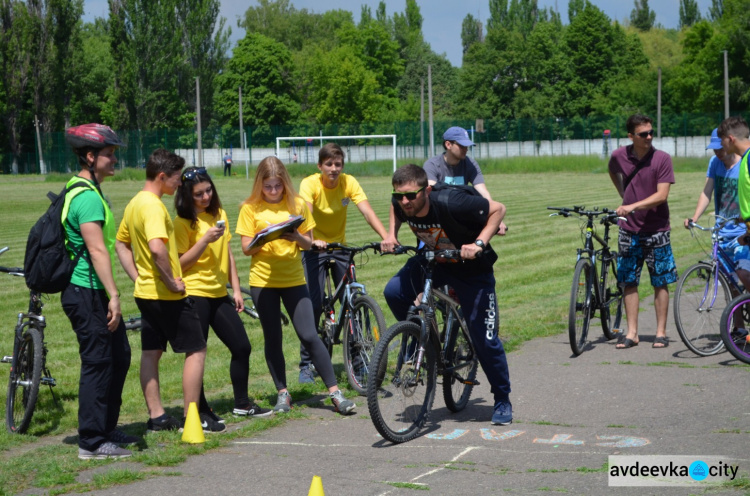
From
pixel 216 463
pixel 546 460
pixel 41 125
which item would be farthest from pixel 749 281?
pixel 41 125

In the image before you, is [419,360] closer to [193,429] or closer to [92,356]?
[193,429]

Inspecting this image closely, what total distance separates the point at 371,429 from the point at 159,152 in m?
2.22

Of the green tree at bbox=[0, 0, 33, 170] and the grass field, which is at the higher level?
the green tree at bbox=[0, 0, 33, 170]

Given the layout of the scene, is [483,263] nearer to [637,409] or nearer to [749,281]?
[637,409]

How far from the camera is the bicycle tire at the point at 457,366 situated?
6.41 metres

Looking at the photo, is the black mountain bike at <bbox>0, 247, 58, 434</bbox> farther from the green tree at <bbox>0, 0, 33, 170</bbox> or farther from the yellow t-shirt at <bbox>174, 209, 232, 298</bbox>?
the green tree at <bbox>0, 0, 33, 170</bbox>

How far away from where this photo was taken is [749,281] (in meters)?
8.16

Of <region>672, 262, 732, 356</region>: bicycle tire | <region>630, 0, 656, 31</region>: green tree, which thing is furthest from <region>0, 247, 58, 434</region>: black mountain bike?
<region>630, 0, 656, 31</region>: green tree

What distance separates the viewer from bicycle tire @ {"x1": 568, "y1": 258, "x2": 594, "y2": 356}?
27.8ft

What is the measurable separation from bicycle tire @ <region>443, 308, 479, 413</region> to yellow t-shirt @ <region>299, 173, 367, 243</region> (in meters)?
1.83

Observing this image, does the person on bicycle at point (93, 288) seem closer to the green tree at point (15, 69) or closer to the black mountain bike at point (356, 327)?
the black mountain bike at point (356, 327)

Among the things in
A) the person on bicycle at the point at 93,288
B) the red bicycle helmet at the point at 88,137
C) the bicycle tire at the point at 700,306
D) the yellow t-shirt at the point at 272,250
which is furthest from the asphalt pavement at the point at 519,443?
the red bicycle helmet at the point at 88,137

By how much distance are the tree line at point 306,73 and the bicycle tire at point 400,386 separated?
63.7 m

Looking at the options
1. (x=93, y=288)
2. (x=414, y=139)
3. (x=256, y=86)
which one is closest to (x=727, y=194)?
(x=93, y=288)
